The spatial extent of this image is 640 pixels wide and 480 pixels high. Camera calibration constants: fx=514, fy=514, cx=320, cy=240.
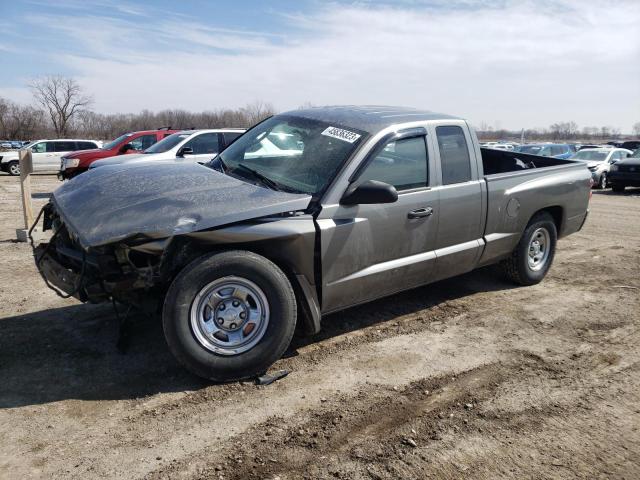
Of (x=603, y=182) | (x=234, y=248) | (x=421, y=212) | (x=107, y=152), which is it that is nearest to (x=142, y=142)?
(x=107, y=152)

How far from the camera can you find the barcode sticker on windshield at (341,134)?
163 inches

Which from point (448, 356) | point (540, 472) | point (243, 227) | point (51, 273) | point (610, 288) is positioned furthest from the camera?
point (610, 288)

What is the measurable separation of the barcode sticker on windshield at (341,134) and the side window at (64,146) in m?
21.4

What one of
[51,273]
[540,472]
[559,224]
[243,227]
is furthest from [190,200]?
[559,224]

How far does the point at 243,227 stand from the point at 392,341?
5.47 ft

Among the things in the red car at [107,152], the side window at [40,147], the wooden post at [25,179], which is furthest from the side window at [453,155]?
the side window at [40,147]

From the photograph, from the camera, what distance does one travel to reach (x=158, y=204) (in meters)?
3.46

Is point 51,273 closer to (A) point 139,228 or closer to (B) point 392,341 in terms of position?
(A) point 139,228

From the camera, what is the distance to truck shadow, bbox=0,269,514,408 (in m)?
3.40

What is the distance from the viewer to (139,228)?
128 inches

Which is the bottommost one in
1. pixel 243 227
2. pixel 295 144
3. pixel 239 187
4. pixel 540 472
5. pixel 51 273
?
pixel 540 472

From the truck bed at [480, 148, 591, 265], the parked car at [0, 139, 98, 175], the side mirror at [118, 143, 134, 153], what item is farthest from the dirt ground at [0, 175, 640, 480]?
the parked car at [0, 139, 98, 175]

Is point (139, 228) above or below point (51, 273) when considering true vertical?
above

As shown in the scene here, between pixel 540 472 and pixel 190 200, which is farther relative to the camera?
pixel 190 200
